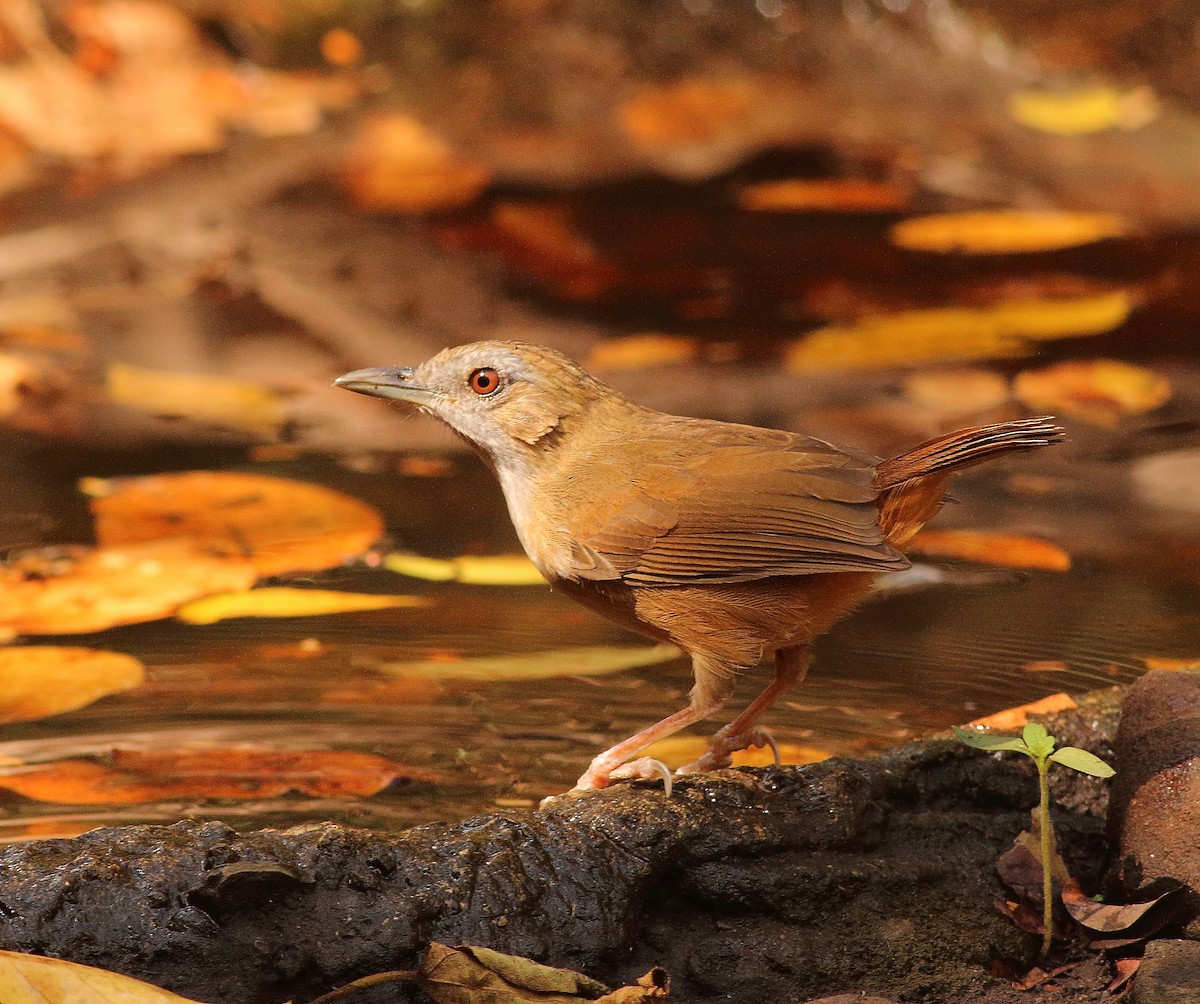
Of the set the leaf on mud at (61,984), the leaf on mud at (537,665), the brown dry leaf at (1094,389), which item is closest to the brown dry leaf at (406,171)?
the brown dry leaf at (1094,389)

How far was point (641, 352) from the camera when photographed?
700 cm

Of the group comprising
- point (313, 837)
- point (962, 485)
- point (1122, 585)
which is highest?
point (962, 485)

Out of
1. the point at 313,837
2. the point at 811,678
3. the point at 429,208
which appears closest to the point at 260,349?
the point at 429,208

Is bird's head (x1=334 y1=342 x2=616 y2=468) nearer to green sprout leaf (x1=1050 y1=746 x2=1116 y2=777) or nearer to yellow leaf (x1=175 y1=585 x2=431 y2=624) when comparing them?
yellow leaf (x1=175 y1=585 x2=431 y2=624)

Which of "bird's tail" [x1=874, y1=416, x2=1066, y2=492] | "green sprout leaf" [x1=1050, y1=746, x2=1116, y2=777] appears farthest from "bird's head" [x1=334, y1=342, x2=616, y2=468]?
"green sprout leaf" [x1=1050, y1=746, x2=1116, y2=777]

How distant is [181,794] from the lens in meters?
3.29

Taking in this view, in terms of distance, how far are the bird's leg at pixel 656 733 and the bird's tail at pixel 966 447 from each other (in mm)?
512

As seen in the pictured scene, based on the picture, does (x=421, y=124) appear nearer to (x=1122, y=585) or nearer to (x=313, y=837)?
(x=1122, y=585)

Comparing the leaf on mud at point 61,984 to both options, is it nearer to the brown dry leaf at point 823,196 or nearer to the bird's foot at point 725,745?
the bird's foot at point 725,745

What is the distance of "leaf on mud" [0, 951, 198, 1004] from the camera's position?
2164 millimetres

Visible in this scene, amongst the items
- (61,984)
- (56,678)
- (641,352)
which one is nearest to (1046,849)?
(61,984)

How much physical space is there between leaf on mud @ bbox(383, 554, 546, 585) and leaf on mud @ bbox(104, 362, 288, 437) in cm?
153

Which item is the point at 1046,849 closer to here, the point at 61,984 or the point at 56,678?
the point at 61,984

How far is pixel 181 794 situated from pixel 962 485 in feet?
11.0
